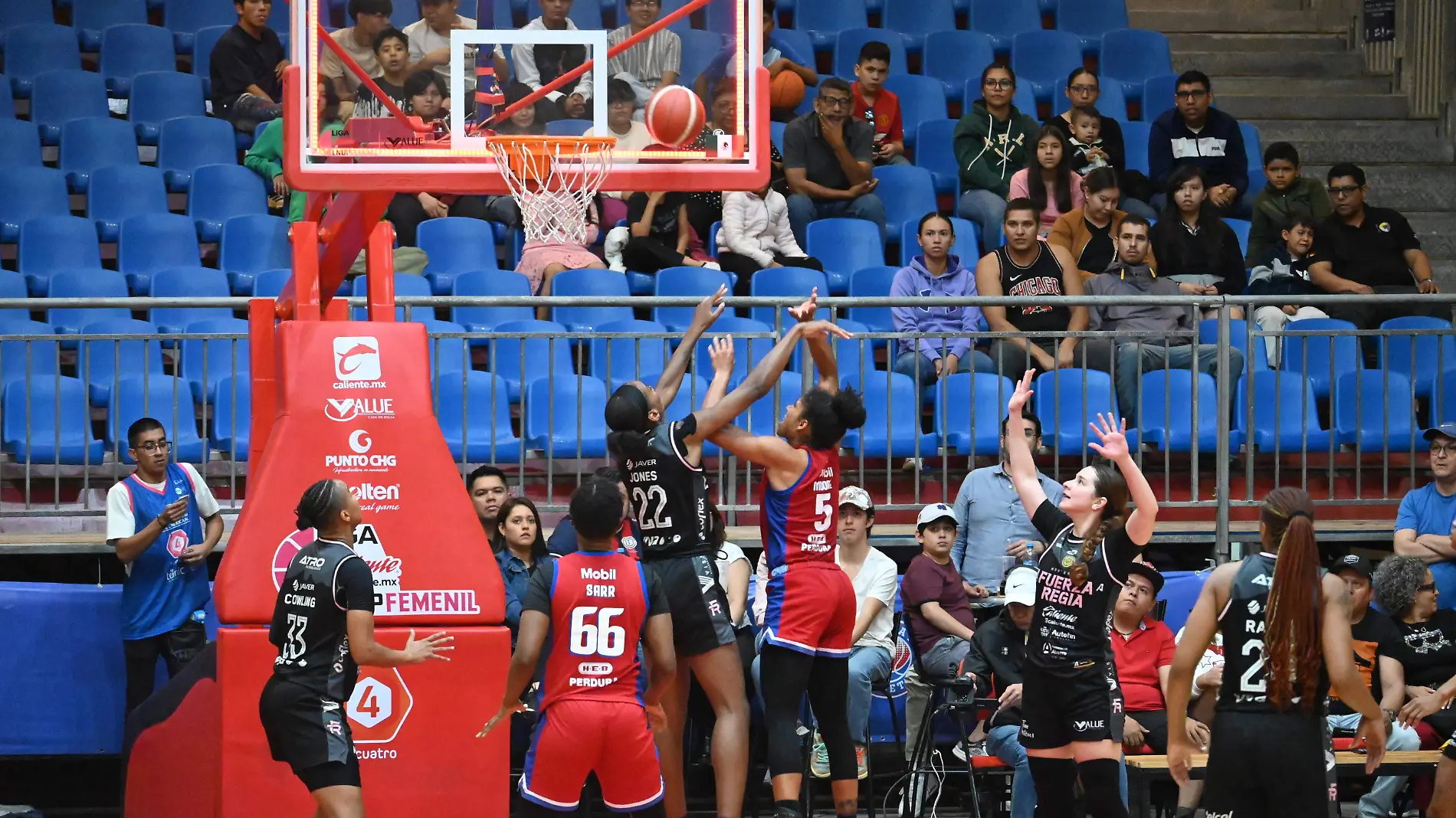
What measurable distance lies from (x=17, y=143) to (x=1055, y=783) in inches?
346

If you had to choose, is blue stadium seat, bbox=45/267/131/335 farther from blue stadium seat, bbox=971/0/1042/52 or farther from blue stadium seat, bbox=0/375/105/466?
blue stadium seat, bbox=971/0/1042/52

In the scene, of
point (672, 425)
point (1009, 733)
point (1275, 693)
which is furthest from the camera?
point (1009, 733)

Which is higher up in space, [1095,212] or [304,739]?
[1095,212]

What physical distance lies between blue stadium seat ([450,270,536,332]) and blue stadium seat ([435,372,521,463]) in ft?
2.68

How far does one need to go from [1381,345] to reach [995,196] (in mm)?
3179

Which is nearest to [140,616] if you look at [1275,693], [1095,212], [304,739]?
[304,739]

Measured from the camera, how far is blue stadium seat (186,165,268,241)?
12000mm

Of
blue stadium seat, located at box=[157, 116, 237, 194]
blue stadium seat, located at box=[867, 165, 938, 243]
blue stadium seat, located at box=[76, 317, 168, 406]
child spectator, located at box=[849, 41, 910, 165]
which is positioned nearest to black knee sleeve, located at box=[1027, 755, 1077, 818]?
blue stadium seat, located at box=[76, 317, 168, 406]

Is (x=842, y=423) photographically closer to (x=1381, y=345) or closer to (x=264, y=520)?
(x=264, y=520)

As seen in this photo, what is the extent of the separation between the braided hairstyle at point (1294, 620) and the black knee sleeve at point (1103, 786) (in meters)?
0.96

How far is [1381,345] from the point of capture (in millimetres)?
10242

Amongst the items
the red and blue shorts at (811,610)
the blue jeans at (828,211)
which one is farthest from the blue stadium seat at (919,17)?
the red and blue shorts at (811,610)

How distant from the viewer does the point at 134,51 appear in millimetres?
13250

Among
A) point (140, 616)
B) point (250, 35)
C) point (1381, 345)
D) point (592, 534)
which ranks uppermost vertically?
point (250, 35)
